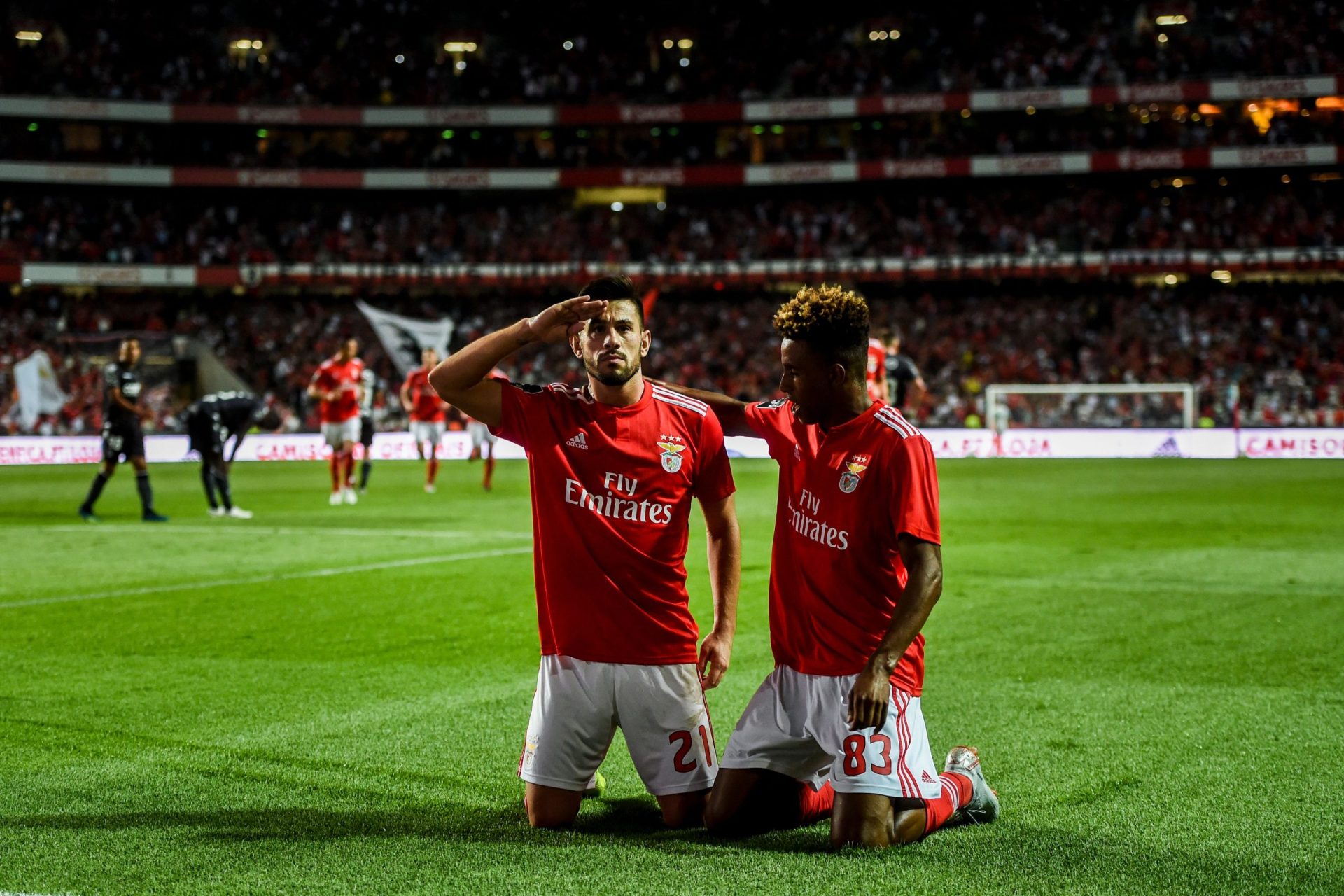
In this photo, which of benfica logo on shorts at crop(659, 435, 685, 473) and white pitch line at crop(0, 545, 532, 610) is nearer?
benfica logo on shorts at crop(659, 435, 685, 473)

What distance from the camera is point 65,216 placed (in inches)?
1911

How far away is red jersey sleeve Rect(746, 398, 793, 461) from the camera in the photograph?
196 inches

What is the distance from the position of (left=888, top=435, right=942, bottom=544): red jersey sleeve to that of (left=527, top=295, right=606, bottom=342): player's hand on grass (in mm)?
1153

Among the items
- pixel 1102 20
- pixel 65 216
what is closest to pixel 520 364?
pixel 65 216

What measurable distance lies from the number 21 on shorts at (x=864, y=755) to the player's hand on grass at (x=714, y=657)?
63 cm

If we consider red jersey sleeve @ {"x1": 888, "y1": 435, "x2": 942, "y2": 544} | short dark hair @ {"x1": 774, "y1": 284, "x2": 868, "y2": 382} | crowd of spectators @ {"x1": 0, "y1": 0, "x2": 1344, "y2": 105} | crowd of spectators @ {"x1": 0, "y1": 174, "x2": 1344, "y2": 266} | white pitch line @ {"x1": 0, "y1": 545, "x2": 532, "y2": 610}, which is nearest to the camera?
red jersey sleeve @ {"x1": 888, "y1": 435, "x2": 942, "y2": 544}

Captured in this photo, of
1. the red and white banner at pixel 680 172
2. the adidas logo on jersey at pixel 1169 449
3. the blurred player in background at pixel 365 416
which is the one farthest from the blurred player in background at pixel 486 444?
the red and white banner at pixel 680 172

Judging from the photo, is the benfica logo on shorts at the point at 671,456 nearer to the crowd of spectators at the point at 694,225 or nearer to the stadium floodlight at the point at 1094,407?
the stadium floodlight at the point at 1094,407

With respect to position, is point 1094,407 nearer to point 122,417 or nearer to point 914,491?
point 122,417

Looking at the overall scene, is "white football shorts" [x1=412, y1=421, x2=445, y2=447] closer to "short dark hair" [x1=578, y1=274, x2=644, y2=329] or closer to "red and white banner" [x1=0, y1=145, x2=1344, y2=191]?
"short dark hair" [x1=578, y1=274, x2=644, y2=329]

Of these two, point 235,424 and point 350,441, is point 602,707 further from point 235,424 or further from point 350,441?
point 350,441

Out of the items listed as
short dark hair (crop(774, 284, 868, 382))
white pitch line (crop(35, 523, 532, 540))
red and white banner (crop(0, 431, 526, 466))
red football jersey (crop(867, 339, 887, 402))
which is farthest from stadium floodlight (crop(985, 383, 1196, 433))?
short dark hair (crop(774, 284, 868, 382))

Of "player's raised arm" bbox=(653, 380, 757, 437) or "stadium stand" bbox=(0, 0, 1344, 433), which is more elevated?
"stadium stand" bbox=(0, 0, 1344, 433)

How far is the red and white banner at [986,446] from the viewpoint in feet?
107
